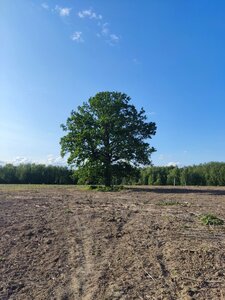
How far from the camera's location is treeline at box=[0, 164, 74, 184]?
2808 inches

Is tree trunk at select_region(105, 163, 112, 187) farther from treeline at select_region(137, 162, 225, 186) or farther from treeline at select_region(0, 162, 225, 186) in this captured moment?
treeline at select_region(137, 162, 225, 186)

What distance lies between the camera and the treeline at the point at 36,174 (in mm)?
71312

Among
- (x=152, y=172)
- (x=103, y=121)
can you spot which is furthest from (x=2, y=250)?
(x=152, y=172)

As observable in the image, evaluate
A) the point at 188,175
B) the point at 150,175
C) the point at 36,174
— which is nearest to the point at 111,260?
the point at 188,175

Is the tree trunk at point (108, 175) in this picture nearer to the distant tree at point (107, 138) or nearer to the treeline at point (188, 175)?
the distant tree at point (107, 138)

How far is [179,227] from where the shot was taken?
358 inches

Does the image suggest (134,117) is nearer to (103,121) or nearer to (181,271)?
(103,121)

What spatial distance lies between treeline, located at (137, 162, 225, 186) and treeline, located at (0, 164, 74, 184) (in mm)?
16159

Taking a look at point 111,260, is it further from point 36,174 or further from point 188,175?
point 36,174

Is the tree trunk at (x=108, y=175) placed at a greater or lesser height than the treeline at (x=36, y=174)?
lesser

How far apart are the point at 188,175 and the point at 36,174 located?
99.5ft

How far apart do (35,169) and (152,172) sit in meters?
24.2

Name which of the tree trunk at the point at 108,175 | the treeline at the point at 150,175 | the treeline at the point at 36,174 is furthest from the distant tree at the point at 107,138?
the treeline at the point at 36,174

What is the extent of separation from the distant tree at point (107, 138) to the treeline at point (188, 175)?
1034 inches
